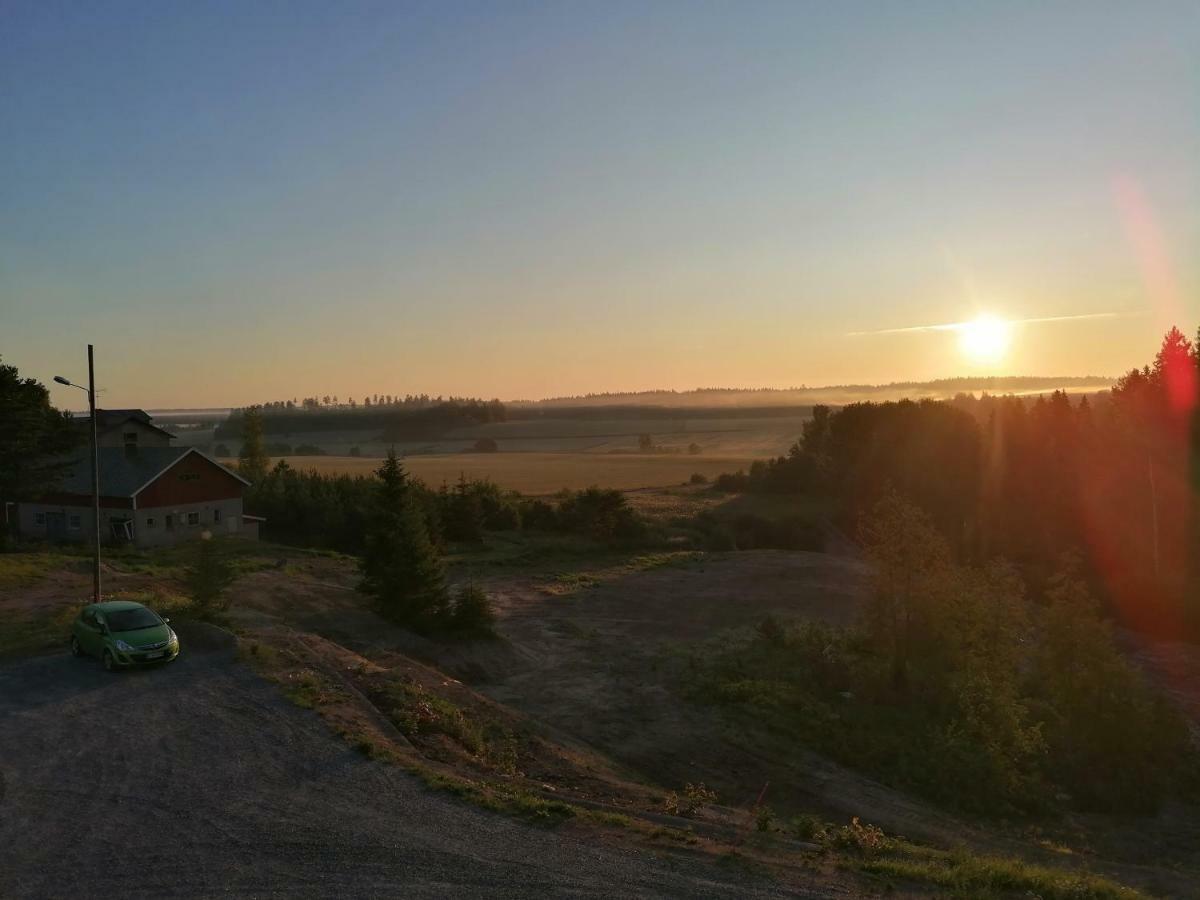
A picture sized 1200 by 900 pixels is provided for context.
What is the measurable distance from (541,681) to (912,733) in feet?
39.3

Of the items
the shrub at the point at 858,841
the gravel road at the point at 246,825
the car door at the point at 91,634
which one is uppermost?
the car door at the point at 91,634

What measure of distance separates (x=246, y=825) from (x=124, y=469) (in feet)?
140

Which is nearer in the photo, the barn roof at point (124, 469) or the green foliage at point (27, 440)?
the green foliage at point (27, 440)

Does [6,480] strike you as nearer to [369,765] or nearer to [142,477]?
[142,477]

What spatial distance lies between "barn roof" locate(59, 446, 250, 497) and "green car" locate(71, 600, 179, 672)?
2702cm

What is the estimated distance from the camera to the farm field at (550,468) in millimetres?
106938

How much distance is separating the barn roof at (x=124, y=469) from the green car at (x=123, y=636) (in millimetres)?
27016

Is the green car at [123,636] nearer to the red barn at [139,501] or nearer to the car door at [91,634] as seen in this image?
the car door at [91,634]

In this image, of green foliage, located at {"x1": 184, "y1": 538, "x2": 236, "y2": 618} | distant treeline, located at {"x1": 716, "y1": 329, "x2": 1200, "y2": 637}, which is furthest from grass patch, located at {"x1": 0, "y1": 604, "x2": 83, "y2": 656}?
distant treeline, located at {"x1": 716, "y1": 329, "x2": 1200, "y2": 637}

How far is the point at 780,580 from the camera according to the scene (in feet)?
164

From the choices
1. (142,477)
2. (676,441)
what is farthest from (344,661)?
(676,441)

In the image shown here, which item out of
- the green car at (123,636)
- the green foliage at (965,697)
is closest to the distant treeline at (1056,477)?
the green foliage at (965,697)

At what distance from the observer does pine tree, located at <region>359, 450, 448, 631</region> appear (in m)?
32.1

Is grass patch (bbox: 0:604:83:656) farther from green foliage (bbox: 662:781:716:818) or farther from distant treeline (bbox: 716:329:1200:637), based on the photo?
distant treeline (bbox: 716:329:1200:637)
